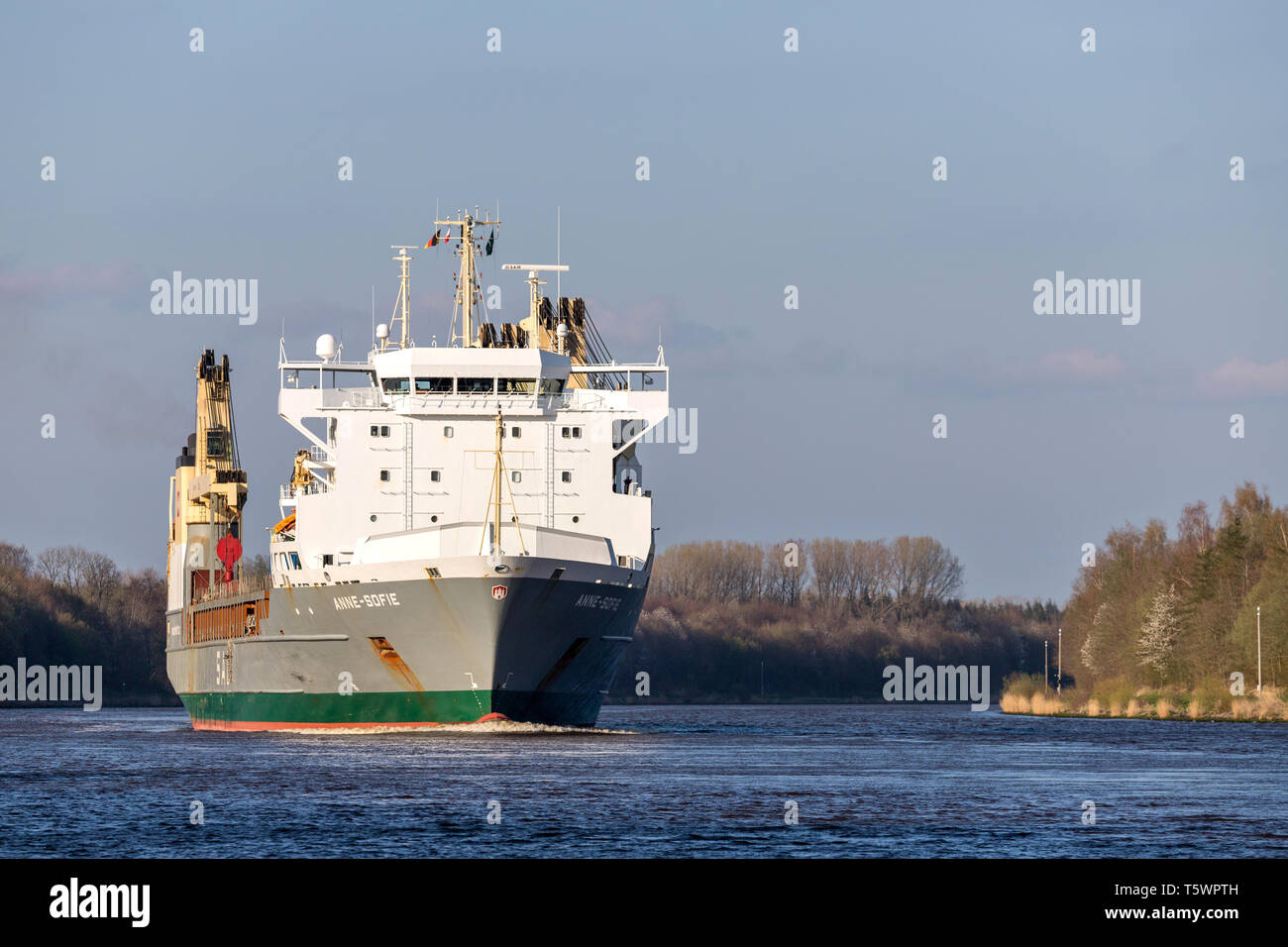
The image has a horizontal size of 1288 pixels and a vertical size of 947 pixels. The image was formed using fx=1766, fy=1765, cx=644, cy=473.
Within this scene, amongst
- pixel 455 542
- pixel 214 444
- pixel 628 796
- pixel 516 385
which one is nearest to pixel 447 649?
pixel 455 542

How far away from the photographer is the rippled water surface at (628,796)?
26.1m

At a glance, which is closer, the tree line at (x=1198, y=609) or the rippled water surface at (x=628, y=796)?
the rippled water surface at (x=628, y=796)

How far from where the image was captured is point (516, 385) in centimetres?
5556

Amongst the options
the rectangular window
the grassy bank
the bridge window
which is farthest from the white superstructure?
the grassy bank

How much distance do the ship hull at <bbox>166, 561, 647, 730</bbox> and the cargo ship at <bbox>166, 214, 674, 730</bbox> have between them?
0.20ft

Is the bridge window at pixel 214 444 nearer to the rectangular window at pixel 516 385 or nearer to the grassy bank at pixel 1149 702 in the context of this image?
the rectangular window at pixel 516 385

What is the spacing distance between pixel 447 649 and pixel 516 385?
11.2 metres

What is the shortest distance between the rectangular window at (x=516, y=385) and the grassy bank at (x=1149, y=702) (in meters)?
34.9

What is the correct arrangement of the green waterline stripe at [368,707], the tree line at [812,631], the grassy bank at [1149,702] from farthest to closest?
1. the tree line at [812,631]
2. the grassy bank at [1149,702]
3. the green waterline stripe at [368,707]

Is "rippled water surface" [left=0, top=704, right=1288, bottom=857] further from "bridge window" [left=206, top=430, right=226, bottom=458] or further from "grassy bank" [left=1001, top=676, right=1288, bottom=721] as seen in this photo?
"bridge window" [left=206, top=430, right=226, bottom=458]

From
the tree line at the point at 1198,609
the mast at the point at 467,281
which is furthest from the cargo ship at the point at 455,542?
the tree line at the point at 1198,609

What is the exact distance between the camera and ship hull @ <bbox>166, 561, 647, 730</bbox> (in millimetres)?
46531
